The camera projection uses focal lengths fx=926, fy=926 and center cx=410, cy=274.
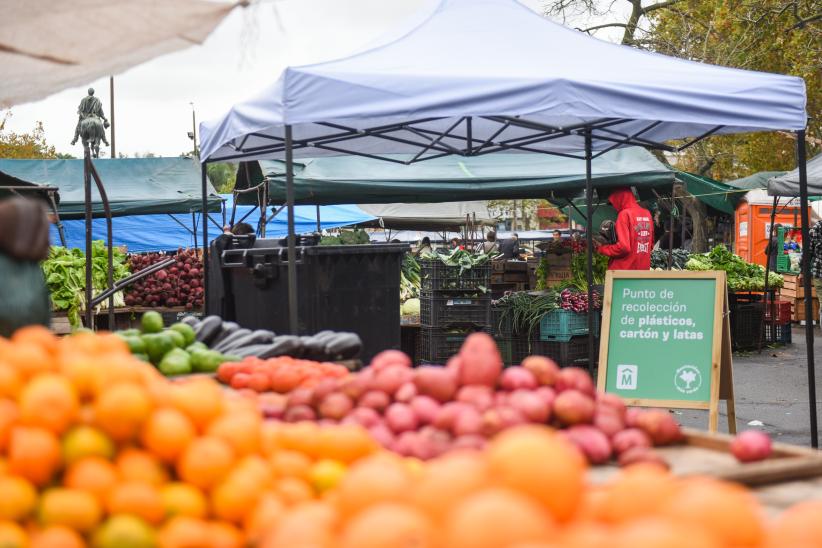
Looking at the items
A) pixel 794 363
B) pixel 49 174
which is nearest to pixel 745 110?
pixel 794 363

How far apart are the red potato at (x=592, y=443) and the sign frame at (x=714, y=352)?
429cm

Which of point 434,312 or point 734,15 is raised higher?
point 734,15

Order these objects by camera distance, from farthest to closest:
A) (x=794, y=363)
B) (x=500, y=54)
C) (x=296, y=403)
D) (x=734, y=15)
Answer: (x=734, y=15)
(x=794, y=363)
(x=500, y=54)
(x=296, y=403)

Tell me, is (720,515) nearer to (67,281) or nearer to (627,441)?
(627,441)

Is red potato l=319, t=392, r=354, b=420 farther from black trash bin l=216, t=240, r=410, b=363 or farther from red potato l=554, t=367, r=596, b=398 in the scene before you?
black trash bin l=216, t=240, r=410, b=363

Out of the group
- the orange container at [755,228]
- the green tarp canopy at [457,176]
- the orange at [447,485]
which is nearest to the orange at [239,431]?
the orange at [447,485]

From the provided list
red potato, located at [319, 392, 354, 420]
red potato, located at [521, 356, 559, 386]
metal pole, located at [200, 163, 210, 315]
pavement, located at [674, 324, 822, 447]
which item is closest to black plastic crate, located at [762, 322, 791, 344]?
pavement, located at [674, 324, 822, 447]

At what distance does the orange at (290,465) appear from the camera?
2.33 meters

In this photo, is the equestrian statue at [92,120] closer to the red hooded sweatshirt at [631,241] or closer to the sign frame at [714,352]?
the red hooded sweatshirt at [631,241]

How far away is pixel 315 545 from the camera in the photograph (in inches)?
67.6

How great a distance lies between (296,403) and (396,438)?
47 cm

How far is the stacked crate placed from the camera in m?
11.1

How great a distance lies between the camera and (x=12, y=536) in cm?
192

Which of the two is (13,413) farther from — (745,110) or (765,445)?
(745,110)
